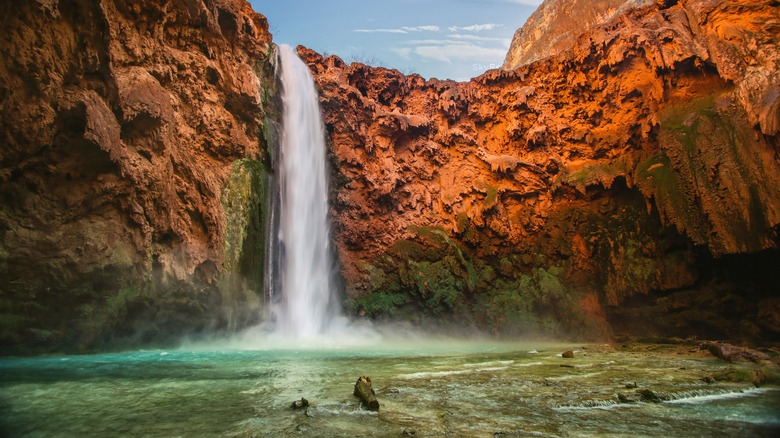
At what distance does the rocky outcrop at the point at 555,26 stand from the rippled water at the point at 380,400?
3041 centimetres

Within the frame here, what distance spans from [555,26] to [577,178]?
2244 centimetres

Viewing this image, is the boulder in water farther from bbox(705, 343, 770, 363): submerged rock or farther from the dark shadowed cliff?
bbox(705, 343, 770, 363): submerged rock

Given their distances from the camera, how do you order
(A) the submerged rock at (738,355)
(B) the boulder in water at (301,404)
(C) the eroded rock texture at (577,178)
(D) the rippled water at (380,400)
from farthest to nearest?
(C) the eroded rock texture at (577,178)
(A) the submerged rock at (738,355)
(B) the boulder in water at (301,404)
(D) the rippled water at (380,400)

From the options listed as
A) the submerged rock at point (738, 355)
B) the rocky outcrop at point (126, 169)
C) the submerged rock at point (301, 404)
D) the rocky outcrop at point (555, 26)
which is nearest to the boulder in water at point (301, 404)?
the submerged rock at point (301, 404)

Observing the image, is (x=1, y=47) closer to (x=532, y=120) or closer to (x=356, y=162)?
(x=356, y=162)

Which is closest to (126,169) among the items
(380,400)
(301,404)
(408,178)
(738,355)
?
(301,404)

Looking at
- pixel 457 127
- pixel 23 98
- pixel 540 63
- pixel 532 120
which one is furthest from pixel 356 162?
pixel 23 98

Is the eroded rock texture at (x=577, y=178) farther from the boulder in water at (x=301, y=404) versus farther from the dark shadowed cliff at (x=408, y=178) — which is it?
the boulder in water at (x=301, y=404)

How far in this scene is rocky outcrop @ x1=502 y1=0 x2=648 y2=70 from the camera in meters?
32.9

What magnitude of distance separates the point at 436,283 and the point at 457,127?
8800 mm

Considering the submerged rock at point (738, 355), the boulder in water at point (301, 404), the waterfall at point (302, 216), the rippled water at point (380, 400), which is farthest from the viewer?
Result: the waterfall at point (302, 216)

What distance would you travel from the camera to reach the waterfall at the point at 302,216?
17469 mm

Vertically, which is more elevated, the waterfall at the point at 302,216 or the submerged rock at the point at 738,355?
the waterfall at the point at 302,216

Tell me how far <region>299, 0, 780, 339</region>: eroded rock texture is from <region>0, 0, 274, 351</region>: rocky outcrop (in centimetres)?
614
